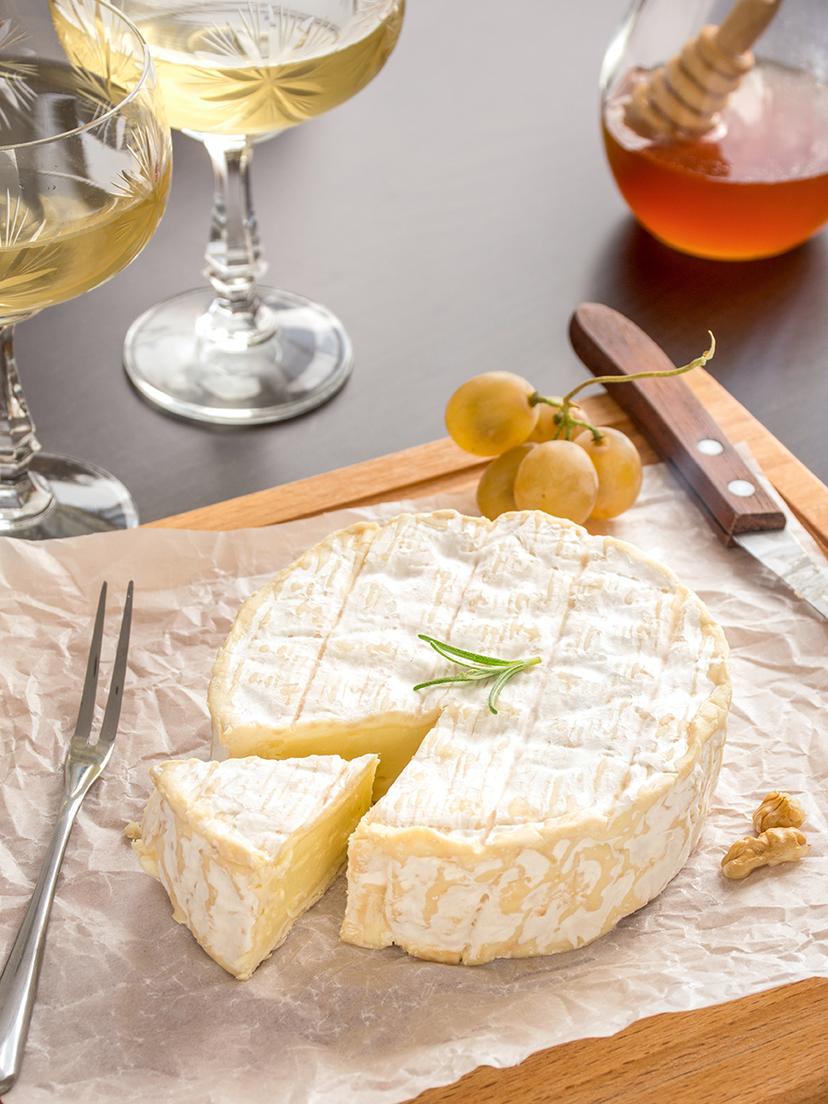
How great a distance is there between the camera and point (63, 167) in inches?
66.0

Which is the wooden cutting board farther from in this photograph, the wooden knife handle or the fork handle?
the wooden knife handle

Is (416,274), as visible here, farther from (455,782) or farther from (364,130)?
(455,782)

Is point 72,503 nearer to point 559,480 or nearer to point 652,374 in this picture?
point 559,480

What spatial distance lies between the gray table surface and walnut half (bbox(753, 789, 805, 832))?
0.70m

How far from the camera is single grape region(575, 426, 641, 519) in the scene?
6.55ft

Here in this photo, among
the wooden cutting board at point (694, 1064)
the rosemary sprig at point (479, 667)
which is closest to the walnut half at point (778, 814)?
the wooden cutting board at point (694, 1064)

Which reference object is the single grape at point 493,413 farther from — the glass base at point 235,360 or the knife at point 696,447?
the glass base at point 235,360

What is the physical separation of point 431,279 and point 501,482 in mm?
628

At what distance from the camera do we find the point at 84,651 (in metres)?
1.90

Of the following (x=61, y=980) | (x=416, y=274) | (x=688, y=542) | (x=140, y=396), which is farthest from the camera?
(x=416, y=274)

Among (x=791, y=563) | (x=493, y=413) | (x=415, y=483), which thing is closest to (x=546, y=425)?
(x=493, y=413)

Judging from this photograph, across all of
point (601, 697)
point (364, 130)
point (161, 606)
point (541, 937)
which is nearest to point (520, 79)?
point (364, 130)

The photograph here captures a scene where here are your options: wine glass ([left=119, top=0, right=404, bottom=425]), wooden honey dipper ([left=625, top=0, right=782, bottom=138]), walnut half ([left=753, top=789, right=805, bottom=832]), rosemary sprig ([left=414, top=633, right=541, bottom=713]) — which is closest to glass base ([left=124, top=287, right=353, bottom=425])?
wine glass ([left=119, top=0, right=404, bottom=425])

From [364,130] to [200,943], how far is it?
1746mm
